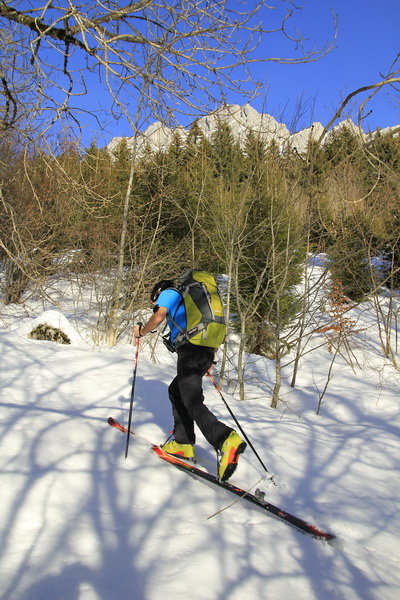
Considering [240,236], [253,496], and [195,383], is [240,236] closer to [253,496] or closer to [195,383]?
[195,383]

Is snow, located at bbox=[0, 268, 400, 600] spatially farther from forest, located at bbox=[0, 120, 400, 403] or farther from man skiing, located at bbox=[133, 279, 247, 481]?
forest, located at bbox=[0, 120, 400, 403]

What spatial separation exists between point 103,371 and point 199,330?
9.02ft

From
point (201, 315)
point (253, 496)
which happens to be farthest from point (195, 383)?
point (253, 496)

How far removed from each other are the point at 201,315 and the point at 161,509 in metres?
1.41

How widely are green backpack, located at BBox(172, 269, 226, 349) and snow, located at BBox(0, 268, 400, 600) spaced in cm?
104

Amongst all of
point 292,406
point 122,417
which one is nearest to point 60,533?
point 122,417

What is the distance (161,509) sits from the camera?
2.51 metres

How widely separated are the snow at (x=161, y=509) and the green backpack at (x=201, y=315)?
3.41ft

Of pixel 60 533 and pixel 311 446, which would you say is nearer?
pixel 60 533

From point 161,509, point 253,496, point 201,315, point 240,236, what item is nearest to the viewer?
point 161,509

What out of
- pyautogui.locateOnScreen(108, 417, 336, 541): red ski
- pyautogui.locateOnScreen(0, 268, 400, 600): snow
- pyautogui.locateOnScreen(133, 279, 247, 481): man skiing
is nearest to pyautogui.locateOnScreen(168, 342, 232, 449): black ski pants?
pyautogui.locateOnScreen(133, 279, 247, 481): man skiing

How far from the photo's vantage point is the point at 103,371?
550cm

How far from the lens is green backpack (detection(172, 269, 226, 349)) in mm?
3219

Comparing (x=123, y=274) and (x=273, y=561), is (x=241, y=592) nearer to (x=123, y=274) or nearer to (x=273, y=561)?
(x=273, y=561)
